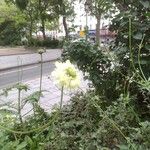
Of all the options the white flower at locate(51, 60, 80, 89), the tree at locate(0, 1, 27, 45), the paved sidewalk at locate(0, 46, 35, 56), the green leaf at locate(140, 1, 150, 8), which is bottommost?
the paved sidewalk at locate(0, 46, 35, 56)

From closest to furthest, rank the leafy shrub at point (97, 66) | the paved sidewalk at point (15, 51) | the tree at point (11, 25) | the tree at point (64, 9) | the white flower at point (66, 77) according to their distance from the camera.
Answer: the white flower at point (66, 77) < the leafy shrub at point (97, 66) < the paved sidewalk at point (15, 51) < the tree at point (64, 9) < the tree at point (11, 25)

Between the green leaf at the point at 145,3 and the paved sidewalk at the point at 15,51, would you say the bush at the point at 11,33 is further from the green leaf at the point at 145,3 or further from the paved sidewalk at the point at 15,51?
the green leaf at the point at 145,3

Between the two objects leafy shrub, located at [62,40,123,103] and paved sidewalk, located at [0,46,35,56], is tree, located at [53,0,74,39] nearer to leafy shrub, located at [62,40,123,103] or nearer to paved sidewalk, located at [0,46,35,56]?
paved sidewalk, located at [0,46,35,56]

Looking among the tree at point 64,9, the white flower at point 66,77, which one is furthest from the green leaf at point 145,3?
the tree at point 64,9

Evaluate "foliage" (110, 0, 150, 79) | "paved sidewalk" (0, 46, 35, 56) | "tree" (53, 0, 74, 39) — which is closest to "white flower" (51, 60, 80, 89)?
"foliage" (110, 0, 150, 79)

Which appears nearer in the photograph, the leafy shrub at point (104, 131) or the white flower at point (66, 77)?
the white flower at point (66, 77)

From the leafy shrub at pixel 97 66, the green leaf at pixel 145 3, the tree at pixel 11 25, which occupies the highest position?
the green leaf at pixel 145 3

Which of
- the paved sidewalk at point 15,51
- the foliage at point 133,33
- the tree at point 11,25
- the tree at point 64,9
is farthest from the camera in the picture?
the tree at point 11,25

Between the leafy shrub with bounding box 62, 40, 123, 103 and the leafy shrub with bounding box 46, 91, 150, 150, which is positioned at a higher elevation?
the leafy shrub with bounding box 62, 40, 123, 103

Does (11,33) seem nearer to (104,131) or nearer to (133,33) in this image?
(133,33)

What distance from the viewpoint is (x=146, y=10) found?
15.1ft

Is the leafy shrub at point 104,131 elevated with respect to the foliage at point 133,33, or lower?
lower

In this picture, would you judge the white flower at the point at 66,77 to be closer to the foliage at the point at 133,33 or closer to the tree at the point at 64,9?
the foliage at the point at 133,33

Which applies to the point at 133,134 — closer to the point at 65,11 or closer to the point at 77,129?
the point at 77,129
